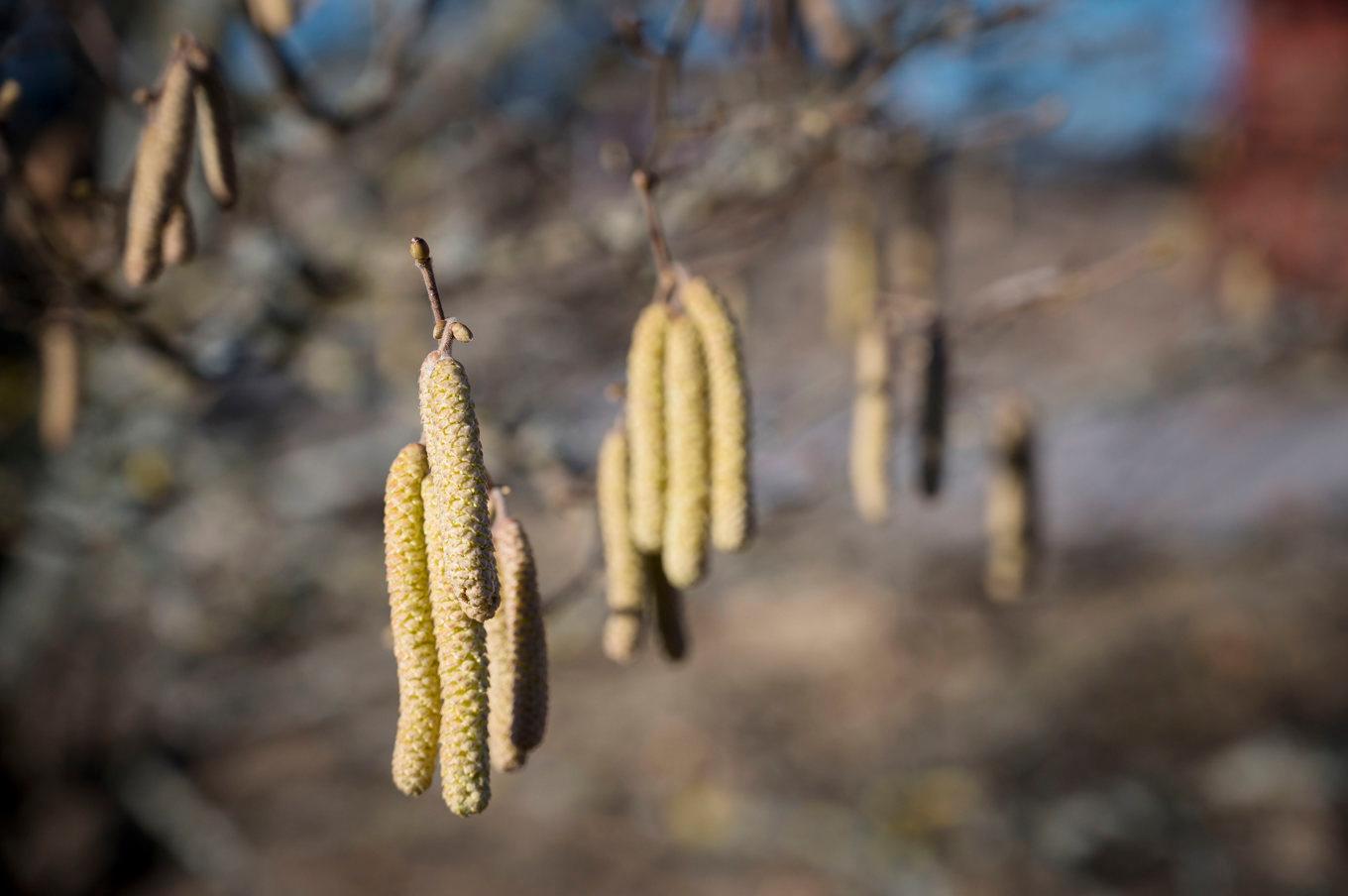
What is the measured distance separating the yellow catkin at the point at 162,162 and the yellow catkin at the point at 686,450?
782mm

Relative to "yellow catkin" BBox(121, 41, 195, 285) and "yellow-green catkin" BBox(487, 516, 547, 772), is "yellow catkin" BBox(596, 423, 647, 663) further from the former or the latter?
"yellow catkin" BBox(121, 41, 195, 285)

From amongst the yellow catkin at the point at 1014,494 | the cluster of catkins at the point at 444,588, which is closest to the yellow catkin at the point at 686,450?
the cluster of catkins at the point at 444,588

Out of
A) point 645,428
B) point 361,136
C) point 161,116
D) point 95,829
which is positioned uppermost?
point 161,116

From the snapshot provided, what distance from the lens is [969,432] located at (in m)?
3.52

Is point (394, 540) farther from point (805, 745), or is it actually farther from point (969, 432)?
point (805, 745)

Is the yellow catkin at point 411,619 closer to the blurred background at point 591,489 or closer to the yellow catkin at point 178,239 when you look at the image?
the blurred background at point 591,489

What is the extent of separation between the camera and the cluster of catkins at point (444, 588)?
1084 millimetres

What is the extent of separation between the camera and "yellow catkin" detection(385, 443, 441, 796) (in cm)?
115

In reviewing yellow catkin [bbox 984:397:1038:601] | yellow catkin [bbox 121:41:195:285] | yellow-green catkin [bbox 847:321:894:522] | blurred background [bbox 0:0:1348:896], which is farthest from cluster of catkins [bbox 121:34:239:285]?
yellow catkin [bbox 984:397:1038:601]

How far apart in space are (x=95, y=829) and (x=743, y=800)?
10.4ft

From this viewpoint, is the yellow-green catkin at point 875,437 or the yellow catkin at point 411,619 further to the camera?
the yellow-green catkin at point 875,437

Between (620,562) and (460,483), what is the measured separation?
58 centimetres

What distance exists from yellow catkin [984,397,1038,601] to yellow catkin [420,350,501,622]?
167 cm

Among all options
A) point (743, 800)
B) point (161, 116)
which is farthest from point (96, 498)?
point (743, 800)
